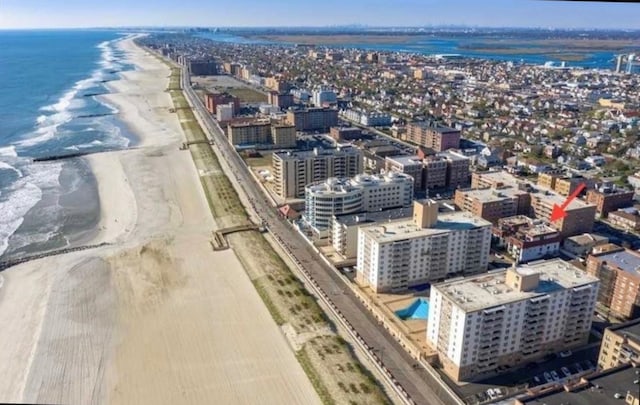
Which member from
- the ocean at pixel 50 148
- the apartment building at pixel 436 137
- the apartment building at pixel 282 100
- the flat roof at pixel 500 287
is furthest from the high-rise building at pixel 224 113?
the flat roof at pixel 500 287

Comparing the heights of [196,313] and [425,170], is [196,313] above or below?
below

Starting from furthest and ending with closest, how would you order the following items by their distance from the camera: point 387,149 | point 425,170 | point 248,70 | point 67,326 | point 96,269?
point 248,70 → point 387,149 → point 425,170 → point 96,269 → point 67,326

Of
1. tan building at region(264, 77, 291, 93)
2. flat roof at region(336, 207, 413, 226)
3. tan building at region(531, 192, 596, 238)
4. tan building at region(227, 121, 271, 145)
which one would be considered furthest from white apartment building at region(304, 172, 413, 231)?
tan building at region(264, 77, 291, 93)

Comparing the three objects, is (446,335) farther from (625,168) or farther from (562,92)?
(562,92)

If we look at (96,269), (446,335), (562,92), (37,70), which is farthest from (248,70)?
(446,335)

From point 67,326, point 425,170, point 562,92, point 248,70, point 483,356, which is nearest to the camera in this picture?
point 483,356

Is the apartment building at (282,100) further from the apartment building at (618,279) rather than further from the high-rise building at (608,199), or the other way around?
the apartment building at (618,279)
